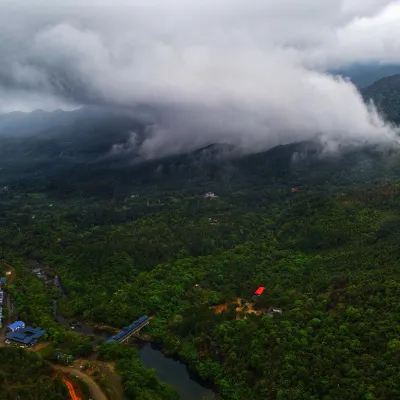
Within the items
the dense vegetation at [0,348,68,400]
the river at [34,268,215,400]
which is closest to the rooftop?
the river at [34,268,215,400]

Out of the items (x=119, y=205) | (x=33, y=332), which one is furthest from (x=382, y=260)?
(x=119, y=205)

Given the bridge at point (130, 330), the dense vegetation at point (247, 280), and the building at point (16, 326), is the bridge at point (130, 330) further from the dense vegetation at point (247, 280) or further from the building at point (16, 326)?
the building at point (16, 326)

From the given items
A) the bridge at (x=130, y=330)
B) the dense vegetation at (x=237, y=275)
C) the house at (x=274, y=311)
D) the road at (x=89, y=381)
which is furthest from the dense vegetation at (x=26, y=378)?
the house at (x=274, y=311)

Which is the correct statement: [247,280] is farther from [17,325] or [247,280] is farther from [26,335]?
[17,325]

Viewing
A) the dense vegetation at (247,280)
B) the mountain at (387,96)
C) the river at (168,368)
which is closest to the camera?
the dense vegetation at (247,280)

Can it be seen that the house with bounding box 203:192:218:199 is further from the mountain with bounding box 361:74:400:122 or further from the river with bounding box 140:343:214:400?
the mountain with bounding box 361:74:400:122

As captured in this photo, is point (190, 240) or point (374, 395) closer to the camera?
point (374, 395)

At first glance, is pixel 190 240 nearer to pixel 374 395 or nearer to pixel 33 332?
pixel 33 332
